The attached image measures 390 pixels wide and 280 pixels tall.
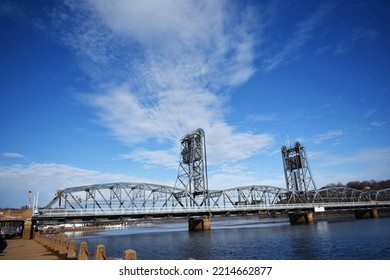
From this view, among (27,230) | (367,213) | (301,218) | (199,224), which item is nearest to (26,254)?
(27,230)

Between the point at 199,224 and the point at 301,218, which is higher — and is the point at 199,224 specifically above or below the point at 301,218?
above

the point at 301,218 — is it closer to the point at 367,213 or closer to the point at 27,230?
the point at 367,213

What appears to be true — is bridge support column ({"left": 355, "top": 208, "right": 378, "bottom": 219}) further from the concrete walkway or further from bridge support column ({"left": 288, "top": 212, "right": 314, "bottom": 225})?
the concrete walkway

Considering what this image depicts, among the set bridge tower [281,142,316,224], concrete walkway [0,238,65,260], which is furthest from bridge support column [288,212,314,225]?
concrete walkway [0,238,65,260]

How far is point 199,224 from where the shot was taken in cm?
5866

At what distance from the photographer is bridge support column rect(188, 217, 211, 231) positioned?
5747 centimetres

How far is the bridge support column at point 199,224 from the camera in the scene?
189ft

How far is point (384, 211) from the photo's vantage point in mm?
130125

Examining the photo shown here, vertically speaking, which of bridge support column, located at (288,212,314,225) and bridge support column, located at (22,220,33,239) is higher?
bridge support column, located at (22,220,33,239)

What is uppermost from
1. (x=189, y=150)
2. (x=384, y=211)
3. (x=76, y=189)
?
(x=189, y=150)

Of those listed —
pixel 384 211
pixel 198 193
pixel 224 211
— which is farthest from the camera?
pixel 384 211
